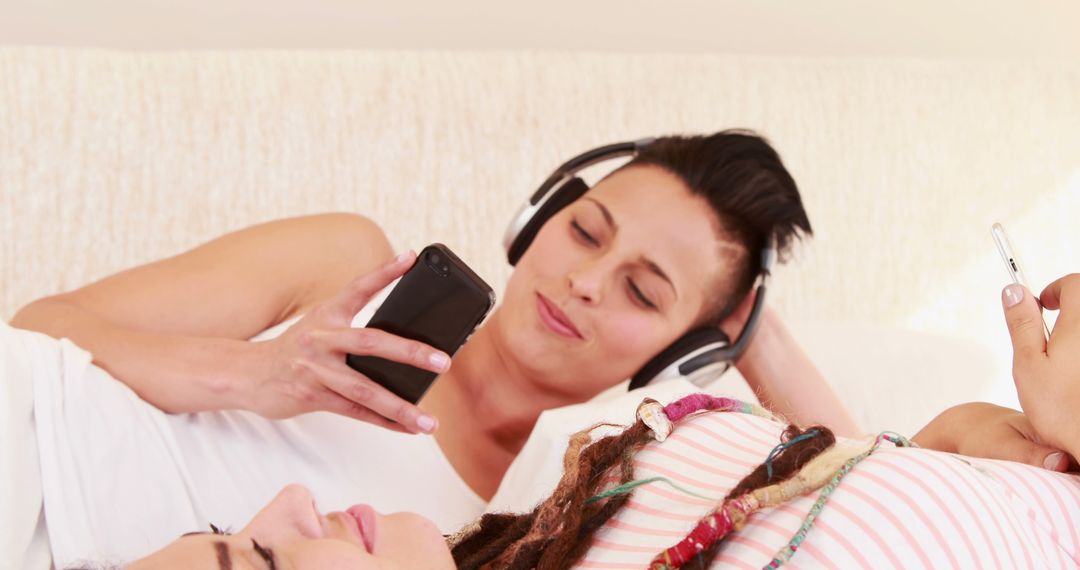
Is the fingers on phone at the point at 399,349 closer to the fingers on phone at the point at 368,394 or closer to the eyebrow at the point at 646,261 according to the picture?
the fingers on phone at the point at 368,394

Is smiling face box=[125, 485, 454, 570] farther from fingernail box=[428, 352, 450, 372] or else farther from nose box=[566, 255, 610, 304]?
nose box=[566, 255, 610, 304]

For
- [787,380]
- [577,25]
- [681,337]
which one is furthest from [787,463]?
[577,25]

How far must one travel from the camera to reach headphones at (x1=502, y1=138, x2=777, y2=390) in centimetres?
135

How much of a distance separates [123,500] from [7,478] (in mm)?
134

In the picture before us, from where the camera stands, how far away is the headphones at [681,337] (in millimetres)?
1351

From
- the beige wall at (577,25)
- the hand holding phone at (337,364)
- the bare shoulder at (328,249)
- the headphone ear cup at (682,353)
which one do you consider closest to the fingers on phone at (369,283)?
the hand holding phone at (337,364)

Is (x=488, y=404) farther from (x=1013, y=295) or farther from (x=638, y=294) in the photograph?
(x=1013, y=295)

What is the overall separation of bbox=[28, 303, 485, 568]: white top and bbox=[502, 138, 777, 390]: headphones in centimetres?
30

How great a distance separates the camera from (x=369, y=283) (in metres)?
1.00

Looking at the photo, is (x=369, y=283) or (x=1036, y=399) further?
(x=369, y=283)

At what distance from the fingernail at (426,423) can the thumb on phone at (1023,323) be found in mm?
544

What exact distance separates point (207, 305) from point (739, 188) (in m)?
0.72

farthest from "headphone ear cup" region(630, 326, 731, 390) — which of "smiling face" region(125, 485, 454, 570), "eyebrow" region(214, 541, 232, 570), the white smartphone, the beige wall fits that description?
the beige wall

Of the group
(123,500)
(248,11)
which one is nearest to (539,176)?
(248,11)
